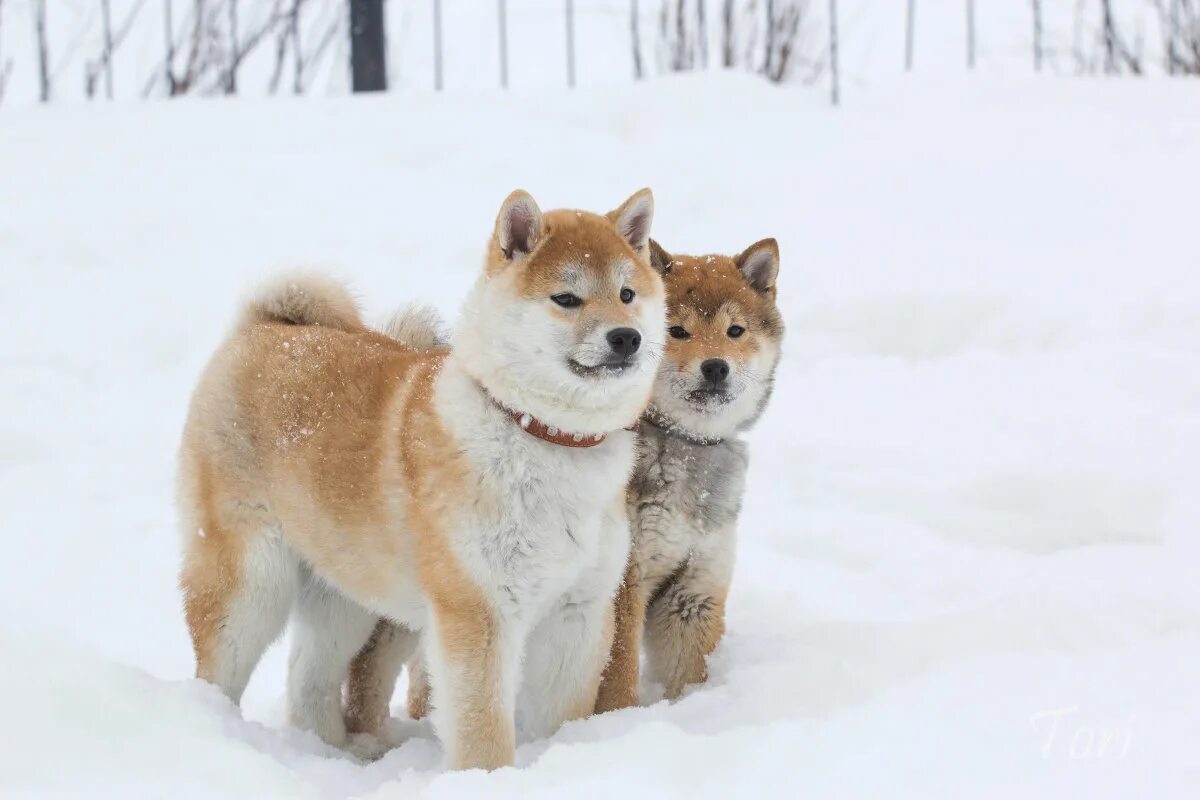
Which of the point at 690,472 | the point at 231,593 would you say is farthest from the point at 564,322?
the point at 231,593

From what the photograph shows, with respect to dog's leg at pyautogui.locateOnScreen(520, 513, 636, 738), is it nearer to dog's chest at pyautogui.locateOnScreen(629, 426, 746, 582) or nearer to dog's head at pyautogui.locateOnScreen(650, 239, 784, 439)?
dog's chest at pyautogui.locateOnScreen(629, 426, 746, 582)

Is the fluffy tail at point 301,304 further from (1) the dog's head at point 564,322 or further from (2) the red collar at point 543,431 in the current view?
(2) the red collar at point 543,431

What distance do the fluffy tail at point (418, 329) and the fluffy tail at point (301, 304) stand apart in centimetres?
27

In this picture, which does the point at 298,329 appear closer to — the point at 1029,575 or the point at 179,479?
the point at 179,479

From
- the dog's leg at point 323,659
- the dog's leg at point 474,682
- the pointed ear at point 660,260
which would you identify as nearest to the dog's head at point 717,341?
the pointed ear at point 660,260

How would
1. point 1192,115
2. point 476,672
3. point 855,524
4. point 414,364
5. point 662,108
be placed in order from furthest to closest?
1. point 662,108
2. point 1192,115
3. point 855,524
4. point 414,364
5. point 476,672

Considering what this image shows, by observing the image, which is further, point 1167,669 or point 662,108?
point 662,108

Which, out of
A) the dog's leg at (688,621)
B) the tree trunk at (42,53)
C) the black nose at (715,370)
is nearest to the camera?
the black nose at (715,370)

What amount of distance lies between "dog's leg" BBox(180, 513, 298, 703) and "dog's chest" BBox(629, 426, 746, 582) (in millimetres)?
1106

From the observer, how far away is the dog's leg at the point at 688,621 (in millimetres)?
3711

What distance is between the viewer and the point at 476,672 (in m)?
3.11

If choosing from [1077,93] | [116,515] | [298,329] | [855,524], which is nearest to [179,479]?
[298,329]

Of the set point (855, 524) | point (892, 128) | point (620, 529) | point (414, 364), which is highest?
point (892, 128)

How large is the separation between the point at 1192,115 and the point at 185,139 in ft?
21.3
